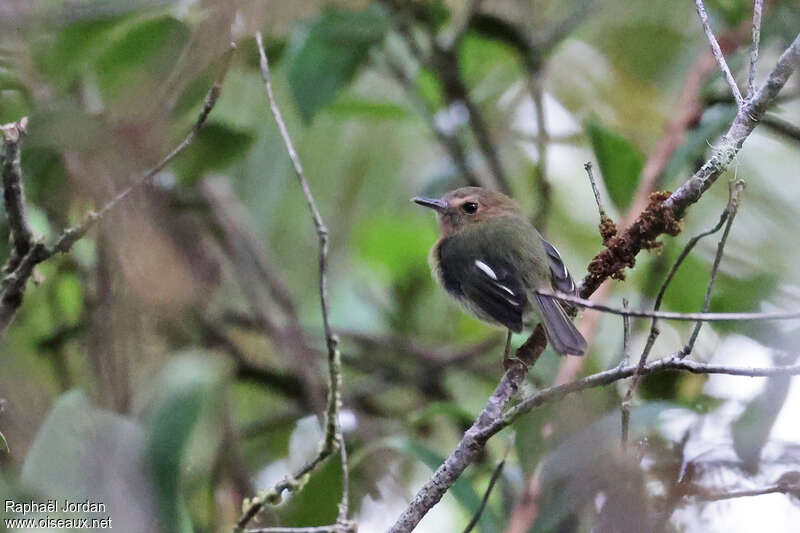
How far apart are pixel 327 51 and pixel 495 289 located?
3.99ft

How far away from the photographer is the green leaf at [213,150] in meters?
4.21

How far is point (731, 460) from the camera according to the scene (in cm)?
283

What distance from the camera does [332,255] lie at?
549cm

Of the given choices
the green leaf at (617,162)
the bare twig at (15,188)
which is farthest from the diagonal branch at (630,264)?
the green leaf at (617,162)

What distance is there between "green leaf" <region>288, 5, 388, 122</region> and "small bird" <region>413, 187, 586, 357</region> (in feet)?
2.20

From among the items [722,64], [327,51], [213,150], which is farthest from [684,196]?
[213,150]

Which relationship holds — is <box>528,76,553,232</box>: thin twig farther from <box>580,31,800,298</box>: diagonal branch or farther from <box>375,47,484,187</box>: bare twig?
<box>580,31,800,298</box>: diagonal branch

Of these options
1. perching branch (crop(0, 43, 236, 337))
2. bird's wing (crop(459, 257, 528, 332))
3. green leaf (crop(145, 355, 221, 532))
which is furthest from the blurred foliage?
bird's wing (crop(459, 257, 528, 332))

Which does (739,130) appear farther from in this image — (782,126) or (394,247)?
(394,247)

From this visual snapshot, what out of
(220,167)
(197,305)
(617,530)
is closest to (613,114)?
(220,167)

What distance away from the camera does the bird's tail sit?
109 inches

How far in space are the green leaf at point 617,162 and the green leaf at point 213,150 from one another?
4.84 feet

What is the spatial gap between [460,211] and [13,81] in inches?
77.7

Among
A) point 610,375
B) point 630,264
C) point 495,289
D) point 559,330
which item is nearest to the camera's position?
point 610,375
